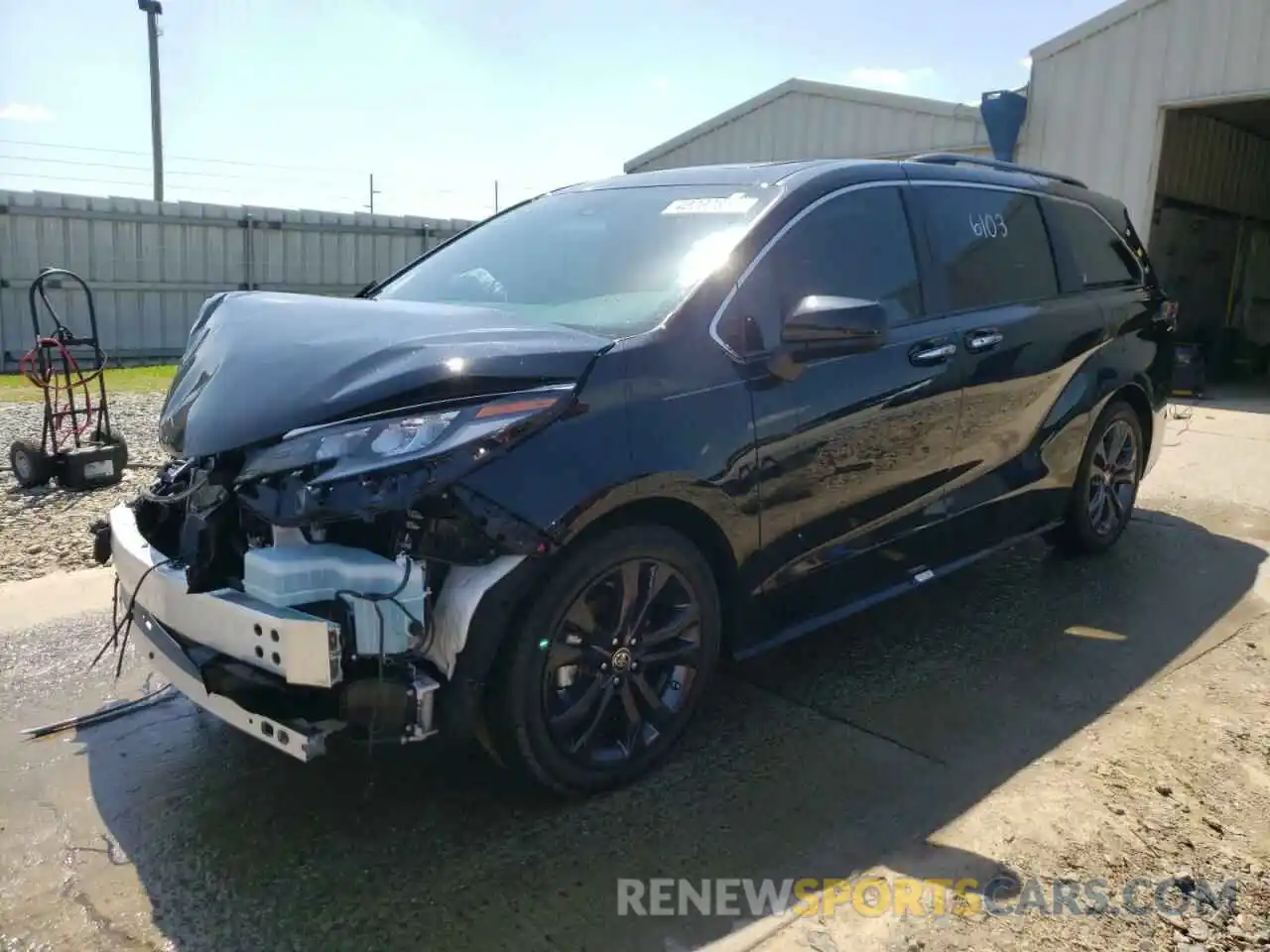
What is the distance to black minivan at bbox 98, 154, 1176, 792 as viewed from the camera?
248 cm

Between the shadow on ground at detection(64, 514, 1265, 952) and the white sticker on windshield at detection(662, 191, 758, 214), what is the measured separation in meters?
1.72

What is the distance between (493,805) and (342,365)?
51.8 inches

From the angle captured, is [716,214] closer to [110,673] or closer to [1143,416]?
[110,673]

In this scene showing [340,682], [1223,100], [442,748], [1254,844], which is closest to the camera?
[340,682]

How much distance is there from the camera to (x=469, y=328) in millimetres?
2857

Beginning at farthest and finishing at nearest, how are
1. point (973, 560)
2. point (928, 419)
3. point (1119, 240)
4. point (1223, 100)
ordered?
point (1223, 100) < point (1119, 240) < point (973, 560) < point (928, 419)

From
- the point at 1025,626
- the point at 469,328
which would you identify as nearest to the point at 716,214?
the point at 469,328

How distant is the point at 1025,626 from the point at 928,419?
1.22m

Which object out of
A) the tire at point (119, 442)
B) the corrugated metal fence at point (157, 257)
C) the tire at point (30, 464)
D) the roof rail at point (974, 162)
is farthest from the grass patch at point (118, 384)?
the roof rail at point (974, 162)

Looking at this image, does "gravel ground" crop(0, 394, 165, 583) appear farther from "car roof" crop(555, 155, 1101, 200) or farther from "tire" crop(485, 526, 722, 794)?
"tire" crop(485, 526, 722, 794)

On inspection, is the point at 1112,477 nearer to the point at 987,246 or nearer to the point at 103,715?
the point at 987,246

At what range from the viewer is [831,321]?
3109 millimetres

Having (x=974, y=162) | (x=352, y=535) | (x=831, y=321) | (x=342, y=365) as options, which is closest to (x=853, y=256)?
(x=831, y=321)

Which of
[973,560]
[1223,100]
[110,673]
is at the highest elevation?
[1223,100]
